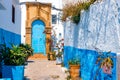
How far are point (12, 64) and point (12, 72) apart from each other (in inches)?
19.4

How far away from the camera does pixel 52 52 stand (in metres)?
24.3

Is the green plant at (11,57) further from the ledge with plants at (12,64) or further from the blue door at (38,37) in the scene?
the blue door at (38,37)

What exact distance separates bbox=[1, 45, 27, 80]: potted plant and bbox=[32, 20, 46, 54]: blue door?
531 inches

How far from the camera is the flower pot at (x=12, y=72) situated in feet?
36.5

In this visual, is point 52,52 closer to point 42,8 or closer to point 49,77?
point 42,8

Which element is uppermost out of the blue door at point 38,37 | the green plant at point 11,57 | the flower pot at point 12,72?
the blue door at point 38,37

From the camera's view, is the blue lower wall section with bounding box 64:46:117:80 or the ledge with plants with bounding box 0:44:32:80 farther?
the ledge with plants with bounding box 0:44:32:80

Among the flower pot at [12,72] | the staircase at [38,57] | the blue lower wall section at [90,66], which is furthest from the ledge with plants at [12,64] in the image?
the staircase at [38,57]

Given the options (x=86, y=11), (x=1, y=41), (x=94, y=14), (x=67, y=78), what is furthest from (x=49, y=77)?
(x=94, y=14)

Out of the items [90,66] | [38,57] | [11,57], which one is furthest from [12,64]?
[38,57]

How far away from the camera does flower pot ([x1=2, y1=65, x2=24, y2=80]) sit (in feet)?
36.5

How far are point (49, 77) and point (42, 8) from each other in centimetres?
1337

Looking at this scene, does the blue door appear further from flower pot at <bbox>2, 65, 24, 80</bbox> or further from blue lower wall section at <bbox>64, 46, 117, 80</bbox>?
flower pot at <bbox>2, 65, 24, 80</bbox>

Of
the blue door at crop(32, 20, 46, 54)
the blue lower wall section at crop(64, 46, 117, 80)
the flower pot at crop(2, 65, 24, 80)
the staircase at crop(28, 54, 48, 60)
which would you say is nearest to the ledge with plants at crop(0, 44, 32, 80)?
the flower pot at crop(2, 65, 24, 80)
